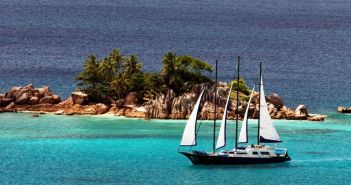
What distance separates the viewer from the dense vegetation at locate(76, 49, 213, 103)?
600ft

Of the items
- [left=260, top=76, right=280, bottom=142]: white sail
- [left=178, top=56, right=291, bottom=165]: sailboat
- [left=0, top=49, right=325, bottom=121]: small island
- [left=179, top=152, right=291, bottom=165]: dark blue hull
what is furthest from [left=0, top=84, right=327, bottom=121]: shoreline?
[left=179, top=152, right=291, bottom=165]: dark blue hull

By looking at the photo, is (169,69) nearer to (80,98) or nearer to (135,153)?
(80,98)

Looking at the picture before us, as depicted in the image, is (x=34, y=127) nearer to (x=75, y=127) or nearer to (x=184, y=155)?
(x=75, y=127)

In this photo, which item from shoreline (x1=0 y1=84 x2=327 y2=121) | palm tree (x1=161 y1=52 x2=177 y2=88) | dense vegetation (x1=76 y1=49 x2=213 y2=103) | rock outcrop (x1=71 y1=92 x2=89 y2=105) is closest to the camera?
shoreline (x1=0 y1=84 x2=327 y2=121)

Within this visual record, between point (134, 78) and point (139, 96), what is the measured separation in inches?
109

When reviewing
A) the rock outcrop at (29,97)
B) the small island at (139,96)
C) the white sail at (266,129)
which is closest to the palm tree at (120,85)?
the small island at (139,96)

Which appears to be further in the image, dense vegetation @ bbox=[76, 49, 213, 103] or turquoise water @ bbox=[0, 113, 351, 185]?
dense vegetation @ bbox=[76, 49, 213, 103]

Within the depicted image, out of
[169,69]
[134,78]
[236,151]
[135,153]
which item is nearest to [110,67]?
[134,78]

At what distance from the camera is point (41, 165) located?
146m

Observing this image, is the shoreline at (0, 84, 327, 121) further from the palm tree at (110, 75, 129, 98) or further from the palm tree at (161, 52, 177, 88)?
the palm tree at (161, 52, 177, 88)

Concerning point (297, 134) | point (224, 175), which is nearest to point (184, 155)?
point (224, 175)

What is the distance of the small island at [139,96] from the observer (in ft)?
584

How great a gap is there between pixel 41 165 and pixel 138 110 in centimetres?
3567

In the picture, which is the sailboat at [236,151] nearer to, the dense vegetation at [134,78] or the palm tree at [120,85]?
the dense vegetation at [134,78]
